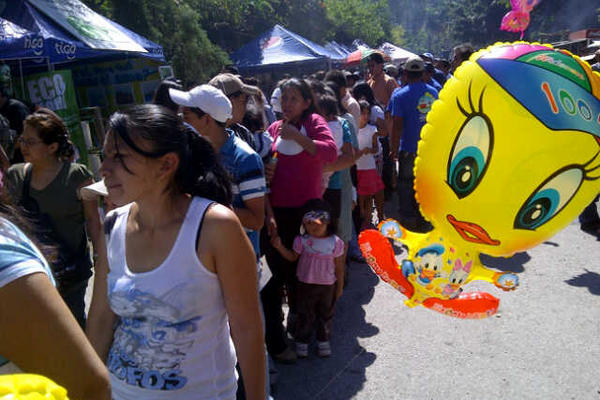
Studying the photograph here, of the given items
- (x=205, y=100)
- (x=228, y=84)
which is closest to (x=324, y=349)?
(x=228, y=84)

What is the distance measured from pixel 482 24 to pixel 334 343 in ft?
128

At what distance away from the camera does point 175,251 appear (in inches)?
57.6

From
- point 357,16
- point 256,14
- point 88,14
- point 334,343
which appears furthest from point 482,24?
point 334,343

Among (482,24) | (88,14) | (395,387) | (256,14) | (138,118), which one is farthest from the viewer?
(482,24)

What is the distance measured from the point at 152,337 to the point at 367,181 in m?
3.57

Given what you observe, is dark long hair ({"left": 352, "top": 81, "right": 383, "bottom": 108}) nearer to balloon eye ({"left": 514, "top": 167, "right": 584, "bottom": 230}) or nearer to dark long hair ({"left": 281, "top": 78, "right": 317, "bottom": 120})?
dark long hair ({"left": 281, "top": 78, "right": 317, "bottom": 120})

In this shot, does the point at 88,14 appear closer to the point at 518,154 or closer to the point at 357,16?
the point at 518,154

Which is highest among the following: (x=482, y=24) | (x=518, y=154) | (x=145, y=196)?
(x=518, y=154)

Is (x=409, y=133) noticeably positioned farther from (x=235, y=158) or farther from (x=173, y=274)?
(x=173, y=274)

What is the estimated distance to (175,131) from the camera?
1.54m

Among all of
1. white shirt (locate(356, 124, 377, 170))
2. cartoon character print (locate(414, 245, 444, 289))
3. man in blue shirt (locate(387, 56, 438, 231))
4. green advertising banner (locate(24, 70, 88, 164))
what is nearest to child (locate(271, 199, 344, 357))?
man in blue shirt (locate(387, 56, 438, 231))

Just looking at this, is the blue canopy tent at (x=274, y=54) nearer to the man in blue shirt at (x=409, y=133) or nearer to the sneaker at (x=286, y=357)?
the man in blue shirt at (x=409, y=133)

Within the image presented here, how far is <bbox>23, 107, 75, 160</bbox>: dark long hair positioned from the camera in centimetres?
257

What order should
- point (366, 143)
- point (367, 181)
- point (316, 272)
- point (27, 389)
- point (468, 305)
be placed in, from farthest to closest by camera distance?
1. point (367, 181)
2. point (366, 143)
3. point (316, 272)
4. point (468, 305)
5. point (27, 389)
